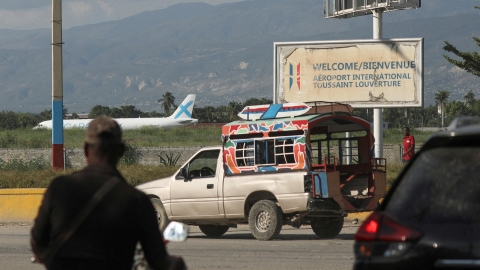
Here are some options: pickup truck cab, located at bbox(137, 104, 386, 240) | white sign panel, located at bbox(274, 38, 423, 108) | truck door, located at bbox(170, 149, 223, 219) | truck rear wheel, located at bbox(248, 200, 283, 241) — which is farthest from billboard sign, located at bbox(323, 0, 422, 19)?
truck rear wheel, located at bbox(248, 200, 283, 241)

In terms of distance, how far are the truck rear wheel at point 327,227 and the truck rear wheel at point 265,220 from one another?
37.4 inches

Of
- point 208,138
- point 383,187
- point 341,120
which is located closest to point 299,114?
point 341,120

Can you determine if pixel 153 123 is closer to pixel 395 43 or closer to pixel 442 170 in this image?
pixel 395 43

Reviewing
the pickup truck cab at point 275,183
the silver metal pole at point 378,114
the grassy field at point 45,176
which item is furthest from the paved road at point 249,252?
the silver metal pole at point 378,114

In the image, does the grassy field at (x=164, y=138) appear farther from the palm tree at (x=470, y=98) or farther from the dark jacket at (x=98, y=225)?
the palm tree at (x=470, y=98)

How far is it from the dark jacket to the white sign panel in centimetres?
2321

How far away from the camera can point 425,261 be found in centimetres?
417

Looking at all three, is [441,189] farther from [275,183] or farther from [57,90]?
[57,90]

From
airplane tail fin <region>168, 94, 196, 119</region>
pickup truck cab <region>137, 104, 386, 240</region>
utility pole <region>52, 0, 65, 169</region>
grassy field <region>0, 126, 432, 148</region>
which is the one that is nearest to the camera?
pickup truck cab <region>137, 104, 386, 240</region>

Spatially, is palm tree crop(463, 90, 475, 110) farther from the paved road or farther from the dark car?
the dark car

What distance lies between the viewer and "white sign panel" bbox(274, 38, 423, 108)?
26922mm

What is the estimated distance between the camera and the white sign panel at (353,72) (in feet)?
88.3

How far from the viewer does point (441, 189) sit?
429 centimetres

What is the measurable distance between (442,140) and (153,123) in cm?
10338
